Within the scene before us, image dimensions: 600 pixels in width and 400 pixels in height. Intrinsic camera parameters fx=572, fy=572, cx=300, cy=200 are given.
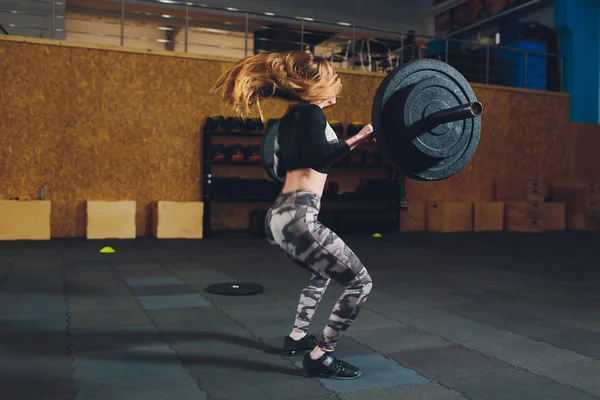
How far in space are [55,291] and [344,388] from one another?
257 cm

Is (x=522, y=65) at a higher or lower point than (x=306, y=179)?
higher

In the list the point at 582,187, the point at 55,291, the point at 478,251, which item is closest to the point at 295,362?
the point at 55,291

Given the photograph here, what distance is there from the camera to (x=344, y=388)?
2107 mm

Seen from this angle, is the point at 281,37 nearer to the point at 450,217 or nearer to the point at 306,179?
the point at 450,217

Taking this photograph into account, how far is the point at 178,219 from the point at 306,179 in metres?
5.53

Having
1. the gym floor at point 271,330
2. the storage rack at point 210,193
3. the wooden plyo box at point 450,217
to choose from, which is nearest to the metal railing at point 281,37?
the storage rack at point 210,193

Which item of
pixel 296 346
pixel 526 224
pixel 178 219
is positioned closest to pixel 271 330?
pixel 296 346

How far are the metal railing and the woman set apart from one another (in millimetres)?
6513

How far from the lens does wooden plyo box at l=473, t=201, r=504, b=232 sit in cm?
912

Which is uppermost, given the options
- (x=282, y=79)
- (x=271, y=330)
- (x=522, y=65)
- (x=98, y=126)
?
(x=522, y=65)

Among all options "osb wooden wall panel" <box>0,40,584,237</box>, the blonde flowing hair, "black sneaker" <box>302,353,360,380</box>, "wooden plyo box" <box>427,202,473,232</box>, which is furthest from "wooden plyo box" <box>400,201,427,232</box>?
the blonde flowing hair

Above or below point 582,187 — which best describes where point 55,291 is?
below

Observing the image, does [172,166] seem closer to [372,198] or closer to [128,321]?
[372,198]

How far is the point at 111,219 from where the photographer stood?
23.6 feet
